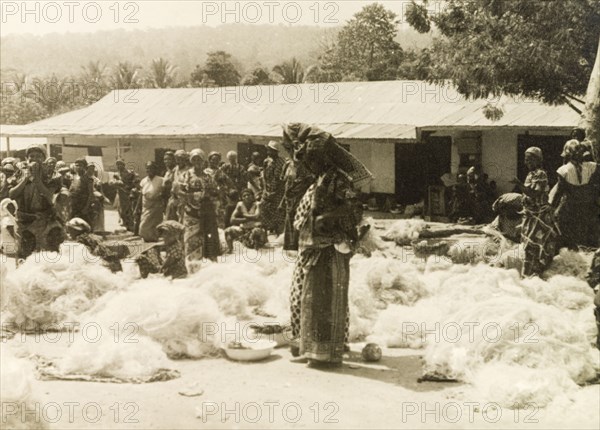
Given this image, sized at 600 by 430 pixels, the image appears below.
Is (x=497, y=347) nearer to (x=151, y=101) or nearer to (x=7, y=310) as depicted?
(x=7, y=310)

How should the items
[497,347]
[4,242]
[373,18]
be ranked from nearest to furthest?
[497,347], [4,242], [373,18]

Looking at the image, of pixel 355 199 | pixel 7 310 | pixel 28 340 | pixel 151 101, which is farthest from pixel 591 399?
pixel 151 101

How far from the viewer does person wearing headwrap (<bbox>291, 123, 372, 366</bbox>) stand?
18.0 ft

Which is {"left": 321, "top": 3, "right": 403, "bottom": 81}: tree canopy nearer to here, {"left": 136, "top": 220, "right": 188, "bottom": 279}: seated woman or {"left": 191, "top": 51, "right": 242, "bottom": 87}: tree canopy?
{"left": 191, "top": 51, "right": 242, "bottom": 87}: tree canopy

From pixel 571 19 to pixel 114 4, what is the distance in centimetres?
664

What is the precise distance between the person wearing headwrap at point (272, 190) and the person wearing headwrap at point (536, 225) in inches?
146

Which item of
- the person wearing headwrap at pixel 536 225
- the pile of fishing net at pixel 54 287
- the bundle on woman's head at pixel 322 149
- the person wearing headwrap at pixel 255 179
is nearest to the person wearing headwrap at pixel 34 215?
the pile of fishing net at pixel 54 287

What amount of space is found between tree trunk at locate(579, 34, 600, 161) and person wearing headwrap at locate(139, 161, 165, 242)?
6275mm

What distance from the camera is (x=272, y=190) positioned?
10.9m

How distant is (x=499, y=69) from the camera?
1170 centimetres

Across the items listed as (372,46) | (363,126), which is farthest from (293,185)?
(372,46)

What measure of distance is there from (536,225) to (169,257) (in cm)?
410

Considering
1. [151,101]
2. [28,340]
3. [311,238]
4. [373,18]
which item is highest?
[373,18]

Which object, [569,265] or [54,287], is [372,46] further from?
[54,287]
